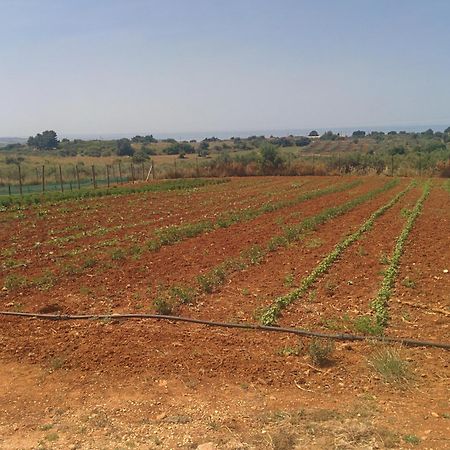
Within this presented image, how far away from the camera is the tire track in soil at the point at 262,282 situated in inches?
339

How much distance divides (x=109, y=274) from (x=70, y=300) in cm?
180

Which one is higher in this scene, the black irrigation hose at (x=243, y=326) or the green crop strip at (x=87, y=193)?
the green crop strip at (x=87, y=193)

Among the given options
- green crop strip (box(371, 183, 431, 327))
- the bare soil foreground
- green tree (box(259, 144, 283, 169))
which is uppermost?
green tree (box(259, 144, 283, 169))

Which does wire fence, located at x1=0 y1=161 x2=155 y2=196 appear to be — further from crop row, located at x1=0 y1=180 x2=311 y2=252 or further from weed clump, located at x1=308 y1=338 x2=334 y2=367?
weed clump, located at x1=308 y1=338 x2=334 y2=367

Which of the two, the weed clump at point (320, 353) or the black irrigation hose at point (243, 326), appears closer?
the weed clump at point (320, 353)

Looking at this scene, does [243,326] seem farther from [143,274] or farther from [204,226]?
[204,226]

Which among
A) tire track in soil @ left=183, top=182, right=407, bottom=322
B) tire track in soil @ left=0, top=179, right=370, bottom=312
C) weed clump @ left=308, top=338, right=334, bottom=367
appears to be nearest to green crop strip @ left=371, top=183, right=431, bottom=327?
weed clump @ left=308, top=338, right=334, bottom=367

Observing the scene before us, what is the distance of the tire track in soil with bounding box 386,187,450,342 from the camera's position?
7.76 m

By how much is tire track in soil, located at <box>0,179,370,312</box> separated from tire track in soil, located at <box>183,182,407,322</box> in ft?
3.56

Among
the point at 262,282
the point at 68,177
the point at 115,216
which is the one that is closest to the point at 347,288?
the point at 262,282

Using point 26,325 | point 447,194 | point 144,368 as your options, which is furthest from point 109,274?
point 447,194

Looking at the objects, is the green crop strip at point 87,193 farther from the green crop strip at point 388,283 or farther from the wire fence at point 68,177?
the green crop strip at point 388,283

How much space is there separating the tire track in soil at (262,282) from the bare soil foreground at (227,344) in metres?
0.05

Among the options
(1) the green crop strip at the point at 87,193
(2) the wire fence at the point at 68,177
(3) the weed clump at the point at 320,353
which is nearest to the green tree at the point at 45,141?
(2) the wire fence at the point at 68,177
